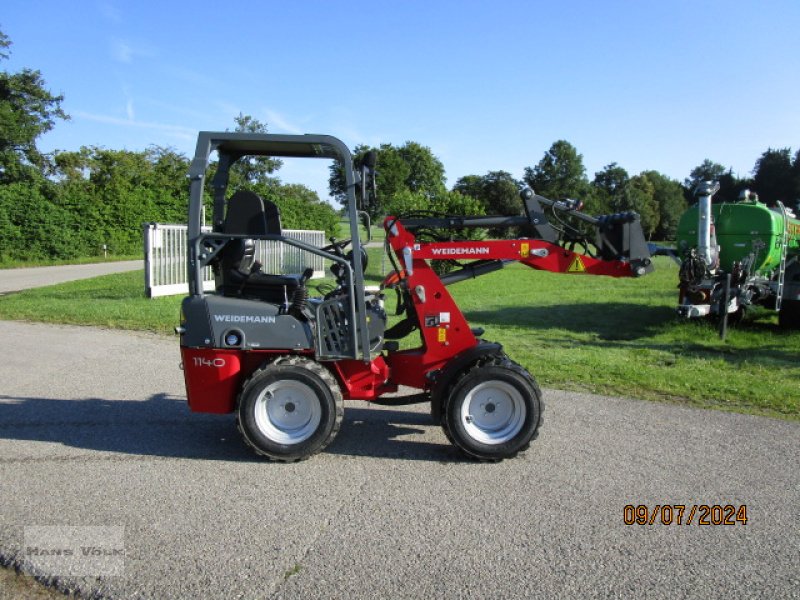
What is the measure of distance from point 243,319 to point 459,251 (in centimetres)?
184

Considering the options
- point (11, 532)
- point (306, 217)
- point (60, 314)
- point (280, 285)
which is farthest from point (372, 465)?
point (306, 217)

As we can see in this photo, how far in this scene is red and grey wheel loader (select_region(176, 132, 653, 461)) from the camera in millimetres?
5086

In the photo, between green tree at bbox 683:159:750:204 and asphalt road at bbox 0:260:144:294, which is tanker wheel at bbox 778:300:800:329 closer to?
asphalt road at bbox 0:260:144:294

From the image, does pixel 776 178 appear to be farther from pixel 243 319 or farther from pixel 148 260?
pixel 243 319

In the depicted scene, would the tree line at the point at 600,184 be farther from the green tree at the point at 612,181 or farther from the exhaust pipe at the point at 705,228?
the exhaust pipe at the point at 705,228

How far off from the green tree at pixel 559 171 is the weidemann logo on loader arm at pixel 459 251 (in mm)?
43358

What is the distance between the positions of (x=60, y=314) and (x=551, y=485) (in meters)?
10.6

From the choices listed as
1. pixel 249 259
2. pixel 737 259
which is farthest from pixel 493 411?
pixel 737 259

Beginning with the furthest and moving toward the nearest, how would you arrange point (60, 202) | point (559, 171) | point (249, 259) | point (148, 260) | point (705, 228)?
1. point (559, 171)
2. point (60, 202)
3. point (148, 260)
4. point (705, 228)
5. point (249, 259)

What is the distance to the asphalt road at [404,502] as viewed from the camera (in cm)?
340

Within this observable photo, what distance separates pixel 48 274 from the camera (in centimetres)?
2109

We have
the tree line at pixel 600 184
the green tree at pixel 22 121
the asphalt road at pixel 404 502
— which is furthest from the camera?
the tree line at pixel 600 184

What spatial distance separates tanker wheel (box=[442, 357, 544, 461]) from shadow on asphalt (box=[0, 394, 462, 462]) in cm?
26
